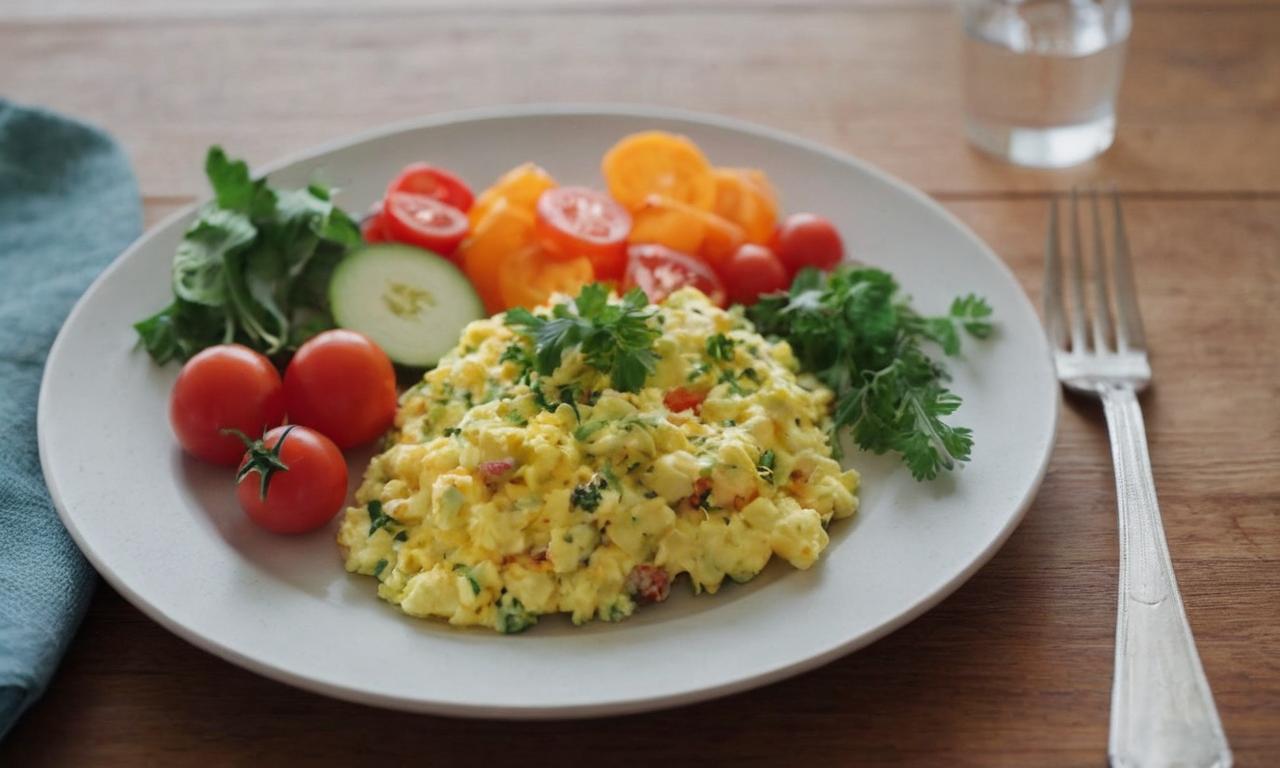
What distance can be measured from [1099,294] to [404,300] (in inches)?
71.6

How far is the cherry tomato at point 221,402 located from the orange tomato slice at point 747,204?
134cm

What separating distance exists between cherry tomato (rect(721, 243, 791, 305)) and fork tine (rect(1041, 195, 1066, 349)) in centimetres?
69

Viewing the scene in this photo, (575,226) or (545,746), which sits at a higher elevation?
(575,226)

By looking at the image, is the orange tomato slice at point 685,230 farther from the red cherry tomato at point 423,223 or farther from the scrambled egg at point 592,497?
the scrambled egg at point 592,497

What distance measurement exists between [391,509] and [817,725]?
37.5 inches

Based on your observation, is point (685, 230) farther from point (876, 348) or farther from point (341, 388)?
point (341, 388)

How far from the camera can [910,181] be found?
4258 millimetres

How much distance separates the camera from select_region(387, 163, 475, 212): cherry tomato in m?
3.65

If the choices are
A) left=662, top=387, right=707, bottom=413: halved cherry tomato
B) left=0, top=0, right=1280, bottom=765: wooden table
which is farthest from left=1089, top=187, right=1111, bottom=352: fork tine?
left=662, top=387, right=707, bottom=413: halved cherry tomato

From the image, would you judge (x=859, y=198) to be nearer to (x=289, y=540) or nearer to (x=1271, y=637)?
(x=1271, y=637)

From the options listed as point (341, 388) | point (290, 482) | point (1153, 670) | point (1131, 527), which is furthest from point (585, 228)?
point (1153, 670)

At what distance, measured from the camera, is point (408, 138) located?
397cm

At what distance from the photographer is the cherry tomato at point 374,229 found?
11.8 ft

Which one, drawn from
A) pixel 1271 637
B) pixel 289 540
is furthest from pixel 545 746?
pixel 1271 637
